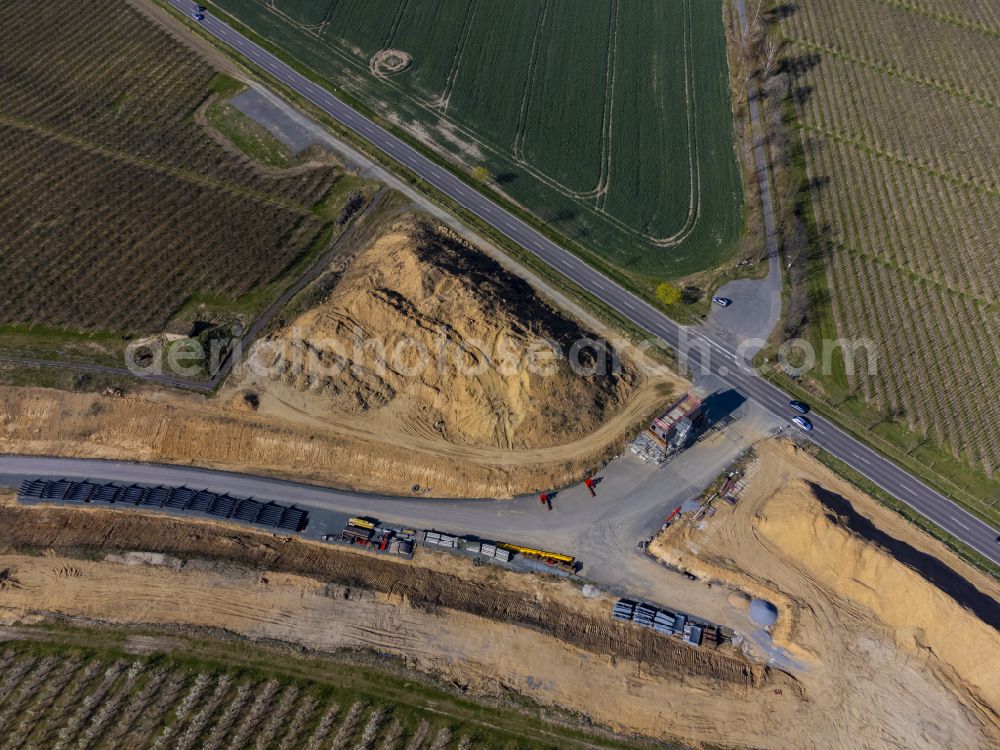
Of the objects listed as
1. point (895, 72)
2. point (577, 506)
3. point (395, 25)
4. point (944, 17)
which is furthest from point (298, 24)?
point (944, 17)

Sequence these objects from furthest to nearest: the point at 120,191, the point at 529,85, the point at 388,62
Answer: the point at 388,62
the point at 529,85
the point at 120,191

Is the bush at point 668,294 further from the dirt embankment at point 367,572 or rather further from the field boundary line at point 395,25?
the field boundary line at point 395,25

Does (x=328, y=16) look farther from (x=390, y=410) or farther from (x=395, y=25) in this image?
(x=390, y=410)

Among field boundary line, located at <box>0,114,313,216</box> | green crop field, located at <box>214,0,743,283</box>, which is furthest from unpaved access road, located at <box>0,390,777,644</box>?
field boundary line, located at <box>0,114,313,216</box>

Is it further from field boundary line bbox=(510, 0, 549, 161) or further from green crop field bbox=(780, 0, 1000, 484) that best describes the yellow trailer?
field boundary line bbox=(510, 0, 549, 161)

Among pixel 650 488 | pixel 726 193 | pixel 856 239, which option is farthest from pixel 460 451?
pixel 856 239

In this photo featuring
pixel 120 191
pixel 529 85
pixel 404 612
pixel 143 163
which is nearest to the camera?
pixel 404 612
